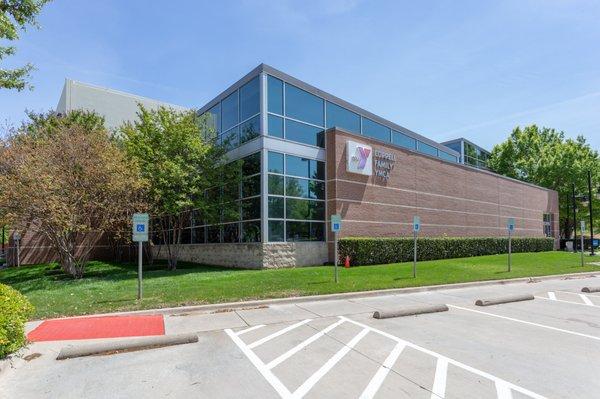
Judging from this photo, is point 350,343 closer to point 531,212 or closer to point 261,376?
point 261,376

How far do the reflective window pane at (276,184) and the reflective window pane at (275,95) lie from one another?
3.26 m

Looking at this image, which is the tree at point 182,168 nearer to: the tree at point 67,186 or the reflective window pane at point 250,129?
the tree at point 67,186

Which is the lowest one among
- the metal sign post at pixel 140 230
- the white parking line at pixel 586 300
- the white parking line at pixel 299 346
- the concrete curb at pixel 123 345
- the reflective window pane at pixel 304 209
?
the white parking line at pixel 586 300

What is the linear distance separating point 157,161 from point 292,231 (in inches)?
280

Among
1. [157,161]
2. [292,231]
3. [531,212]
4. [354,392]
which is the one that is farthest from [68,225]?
[531,212]

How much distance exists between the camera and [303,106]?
23141 mm

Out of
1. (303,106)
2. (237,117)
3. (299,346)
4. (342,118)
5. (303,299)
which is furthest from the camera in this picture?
(342,118)

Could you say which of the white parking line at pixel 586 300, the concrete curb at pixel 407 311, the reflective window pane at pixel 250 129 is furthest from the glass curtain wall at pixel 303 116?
the white parking line at pixel 586 300

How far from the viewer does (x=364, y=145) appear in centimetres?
2444

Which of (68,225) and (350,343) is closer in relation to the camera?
(350,343)

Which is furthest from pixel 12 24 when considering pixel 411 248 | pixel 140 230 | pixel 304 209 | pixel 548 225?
pixel 548 225

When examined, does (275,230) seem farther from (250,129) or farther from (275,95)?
(275,95)

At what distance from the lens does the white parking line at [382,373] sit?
5102 mm

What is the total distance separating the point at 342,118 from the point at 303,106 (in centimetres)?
304
